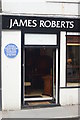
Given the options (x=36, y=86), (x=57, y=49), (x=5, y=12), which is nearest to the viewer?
(x=5, y=12)

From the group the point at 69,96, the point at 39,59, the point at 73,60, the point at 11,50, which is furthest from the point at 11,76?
the point at 73,60

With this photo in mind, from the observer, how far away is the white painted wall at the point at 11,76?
34.2 feet

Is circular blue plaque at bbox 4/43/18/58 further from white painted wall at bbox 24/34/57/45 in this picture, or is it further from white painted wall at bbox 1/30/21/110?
white painted wall at bbox 24/34/57/45

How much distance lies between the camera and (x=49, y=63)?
38.2 feet

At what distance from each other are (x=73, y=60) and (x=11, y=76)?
8.15 feet

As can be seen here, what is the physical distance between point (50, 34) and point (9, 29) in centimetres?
152

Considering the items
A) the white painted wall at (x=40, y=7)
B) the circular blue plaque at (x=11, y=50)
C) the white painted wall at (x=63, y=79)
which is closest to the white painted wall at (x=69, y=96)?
the white painted wall at (x=63, y=79)

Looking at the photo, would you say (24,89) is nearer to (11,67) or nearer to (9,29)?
(11,67)

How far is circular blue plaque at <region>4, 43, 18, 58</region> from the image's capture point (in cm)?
1042

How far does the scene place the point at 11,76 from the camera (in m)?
10.5

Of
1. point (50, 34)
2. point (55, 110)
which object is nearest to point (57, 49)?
point (50, 34)

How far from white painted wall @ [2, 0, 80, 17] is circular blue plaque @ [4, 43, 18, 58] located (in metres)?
1.16

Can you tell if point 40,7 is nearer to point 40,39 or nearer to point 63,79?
point 40,39

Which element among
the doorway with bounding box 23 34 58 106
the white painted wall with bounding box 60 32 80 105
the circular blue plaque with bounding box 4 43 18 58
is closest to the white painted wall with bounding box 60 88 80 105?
the white painted wall with bounding box 60 32 80 105
